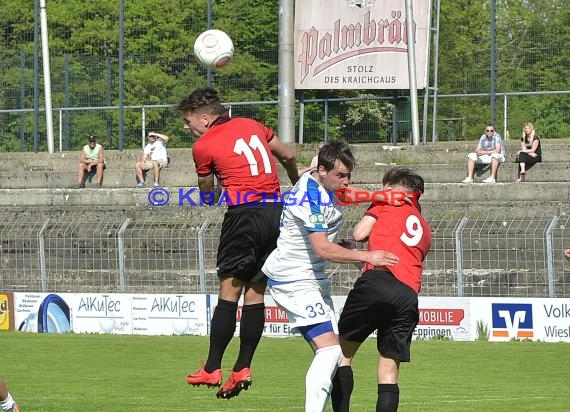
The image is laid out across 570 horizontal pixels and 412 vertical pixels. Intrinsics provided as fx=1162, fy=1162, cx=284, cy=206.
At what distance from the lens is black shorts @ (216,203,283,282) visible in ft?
28.1

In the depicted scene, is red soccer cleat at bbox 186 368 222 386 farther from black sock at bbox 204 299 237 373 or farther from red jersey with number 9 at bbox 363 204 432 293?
red jersey with number 9 at bbox 363 204 432 293

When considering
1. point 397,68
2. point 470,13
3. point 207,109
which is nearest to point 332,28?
point 397,68

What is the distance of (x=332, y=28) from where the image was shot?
28.2 metres

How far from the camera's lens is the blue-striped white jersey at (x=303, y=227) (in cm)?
780

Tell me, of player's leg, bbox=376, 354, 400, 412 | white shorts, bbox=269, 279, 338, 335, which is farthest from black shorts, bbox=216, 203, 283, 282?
player's leg, bbox=376, 354, 400, 412

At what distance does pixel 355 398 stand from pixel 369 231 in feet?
11.6

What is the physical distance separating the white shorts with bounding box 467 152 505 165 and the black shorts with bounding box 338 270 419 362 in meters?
14.7

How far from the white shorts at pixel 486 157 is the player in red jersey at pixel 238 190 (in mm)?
14249

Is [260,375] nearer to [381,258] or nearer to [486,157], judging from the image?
[381,258]

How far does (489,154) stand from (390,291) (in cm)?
1514

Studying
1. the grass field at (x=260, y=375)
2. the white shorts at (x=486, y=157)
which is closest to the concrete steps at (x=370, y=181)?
the white shorts at (x=486, y=157)

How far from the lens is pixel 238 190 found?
338 inches

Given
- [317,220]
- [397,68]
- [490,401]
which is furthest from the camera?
[397,68]

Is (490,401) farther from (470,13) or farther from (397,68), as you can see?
(470,13)
